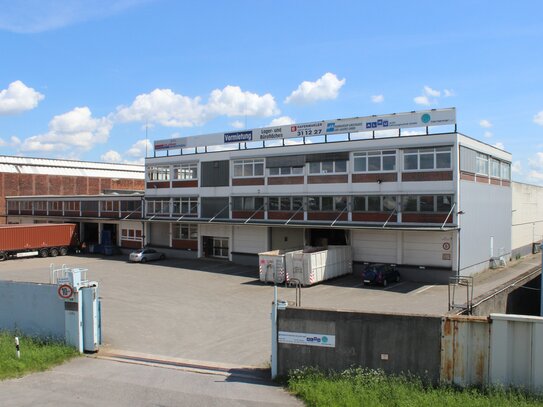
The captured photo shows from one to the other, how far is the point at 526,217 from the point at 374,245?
24265mm

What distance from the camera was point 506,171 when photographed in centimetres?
4434

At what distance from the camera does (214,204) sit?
145 feet

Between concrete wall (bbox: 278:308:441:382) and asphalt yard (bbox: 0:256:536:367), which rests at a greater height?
concrete wall (bbox: 278:308:441:382)

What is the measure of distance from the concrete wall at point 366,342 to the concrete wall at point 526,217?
129ft

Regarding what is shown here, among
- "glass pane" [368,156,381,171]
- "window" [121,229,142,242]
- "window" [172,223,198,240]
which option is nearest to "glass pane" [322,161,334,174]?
"glass pane" [368,156,381,171]

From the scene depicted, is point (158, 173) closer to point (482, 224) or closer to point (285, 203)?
point (285, 203)

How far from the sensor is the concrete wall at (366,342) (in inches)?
481

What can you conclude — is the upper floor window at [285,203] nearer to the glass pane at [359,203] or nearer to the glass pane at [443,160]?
the glass pane at [359,203]

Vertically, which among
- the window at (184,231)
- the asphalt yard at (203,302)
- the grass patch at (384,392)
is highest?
the window at (184,231)

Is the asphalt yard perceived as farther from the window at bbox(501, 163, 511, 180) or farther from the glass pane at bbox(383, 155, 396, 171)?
the window at bbox(501, 163, 511, 180)

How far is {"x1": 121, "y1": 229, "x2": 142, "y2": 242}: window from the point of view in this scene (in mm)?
50188

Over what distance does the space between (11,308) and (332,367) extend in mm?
11388

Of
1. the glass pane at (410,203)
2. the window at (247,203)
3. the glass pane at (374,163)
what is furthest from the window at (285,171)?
the glass pane at (410,203)

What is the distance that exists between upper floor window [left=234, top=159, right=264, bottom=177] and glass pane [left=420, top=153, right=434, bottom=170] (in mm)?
12740
